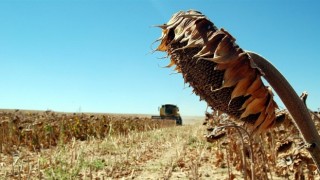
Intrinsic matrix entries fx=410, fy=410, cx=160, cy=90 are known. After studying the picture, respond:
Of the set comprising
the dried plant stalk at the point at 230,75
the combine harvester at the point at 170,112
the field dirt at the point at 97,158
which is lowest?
the field dirt at the point at 97,158

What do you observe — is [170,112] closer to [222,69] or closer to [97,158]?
[97,158]

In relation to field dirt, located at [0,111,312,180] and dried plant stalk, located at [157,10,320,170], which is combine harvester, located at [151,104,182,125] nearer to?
field dirt, located at [0,111,312,180]

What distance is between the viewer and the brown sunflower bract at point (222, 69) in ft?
5.46

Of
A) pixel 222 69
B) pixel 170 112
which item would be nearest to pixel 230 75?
pixel 222 69

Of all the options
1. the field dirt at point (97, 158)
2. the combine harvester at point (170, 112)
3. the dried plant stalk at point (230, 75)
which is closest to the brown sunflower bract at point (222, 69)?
the dried plant stalk at point (230, 75)

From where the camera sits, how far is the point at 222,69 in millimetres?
1686

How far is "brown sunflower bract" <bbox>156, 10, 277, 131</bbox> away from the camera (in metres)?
1.67

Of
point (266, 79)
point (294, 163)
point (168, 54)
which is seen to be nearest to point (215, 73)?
point (266, 79)

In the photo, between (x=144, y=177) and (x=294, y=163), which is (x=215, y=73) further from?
(x=144, y=177)

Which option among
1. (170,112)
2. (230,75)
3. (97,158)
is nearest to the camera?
(230,75)

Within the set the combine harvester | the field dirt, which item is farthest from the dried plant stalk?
the combine harvester

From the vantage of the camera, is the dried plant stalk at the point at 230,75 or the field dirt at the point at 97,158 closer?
the dried plant stalk at the point at 230,75

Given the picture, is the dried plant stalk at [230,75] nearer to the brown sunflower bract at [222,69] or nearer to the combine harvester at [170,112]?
the brown sunflower bract at [222,69]

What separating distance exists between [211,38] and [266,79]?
30cm
